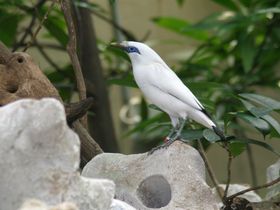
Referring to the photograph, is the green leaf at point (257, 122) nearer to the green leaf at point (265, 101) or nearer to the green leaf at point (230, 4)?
the green leaf at point (265, 101)

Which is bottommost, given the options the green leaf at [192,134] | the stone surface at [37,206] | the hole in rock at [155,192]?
the hole in rock at [155,192]

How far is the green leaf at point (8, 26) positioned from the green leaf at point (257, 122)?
69cm

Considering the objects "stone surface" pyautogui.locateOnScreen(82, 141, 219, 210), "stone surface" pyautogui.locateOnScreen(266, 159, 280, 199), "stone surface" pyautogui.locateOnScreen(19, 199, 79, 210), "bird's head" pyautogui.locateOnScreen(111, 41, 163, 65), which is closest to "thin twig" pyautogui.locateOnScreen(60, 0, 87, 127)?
"bird's head" pyautogui.locateOnScreen(111, 41, 163, 65)

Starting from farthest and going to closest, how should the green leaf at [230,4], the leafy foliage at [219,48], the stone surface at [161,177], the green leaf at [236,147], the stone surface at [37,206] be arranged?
the green leaf at [230,4] → the leafy foliage at [219,48] → the green leaf at [236,147] → the stone surface at [161,177] → the stone surface at [37,206]

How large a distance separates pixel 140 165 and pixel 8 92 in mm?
194

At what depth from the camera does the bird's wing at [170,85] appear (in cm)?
101

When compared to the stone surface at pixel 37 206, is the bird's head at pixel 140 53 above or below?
below

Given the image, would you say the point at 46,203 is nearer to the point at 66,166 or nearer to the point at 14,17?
the point at 66,166

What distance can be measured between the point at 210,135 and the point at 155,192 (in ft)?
0.36

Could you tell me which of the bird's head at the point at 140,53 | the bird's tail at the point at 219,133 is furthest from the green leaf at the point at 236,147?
the bird's head at the point at 140,53

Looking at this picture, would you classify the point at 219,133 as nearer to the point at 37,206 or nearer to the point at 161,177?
the point at 161,177

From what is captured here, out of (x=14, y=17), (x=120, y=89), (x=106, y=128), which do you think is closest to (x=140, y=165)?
(x=106, y=128)

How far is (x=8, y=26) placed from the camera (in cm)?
160

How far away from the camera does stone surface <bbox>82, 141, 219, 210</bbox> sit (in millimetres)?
936
